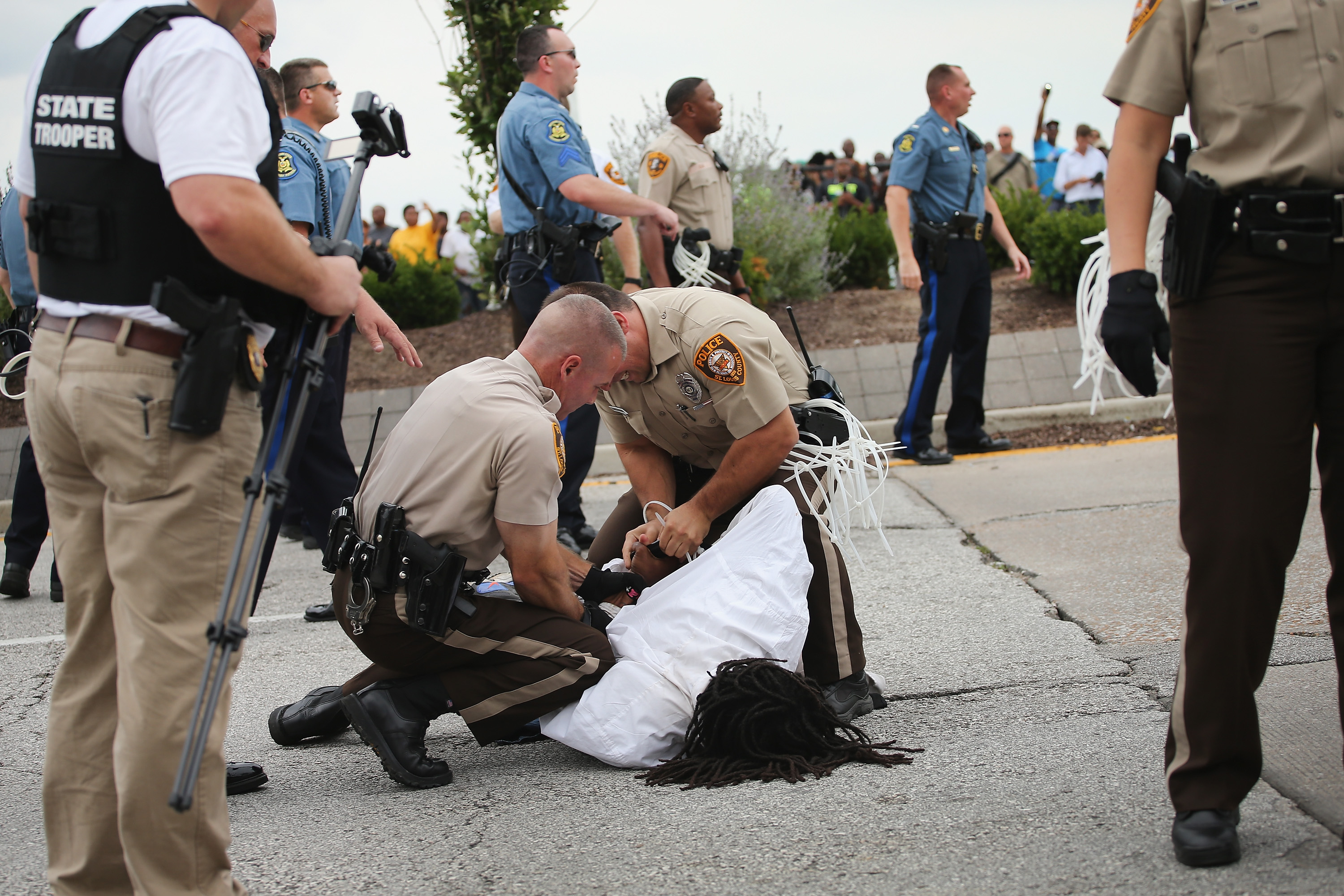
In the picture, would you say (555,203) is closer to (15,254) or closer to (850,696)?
(15,254)

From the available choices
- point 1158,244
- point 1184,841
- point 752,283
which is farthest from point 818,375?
point 752,283

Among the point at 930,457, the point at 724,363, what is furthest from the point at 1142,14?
the point at 930,457

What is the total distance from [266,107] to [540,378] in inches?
45.8

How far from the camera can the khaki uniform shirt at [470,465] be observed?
2.70 metres

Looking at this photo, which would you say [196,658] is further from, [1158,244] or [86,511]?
[1158,244]

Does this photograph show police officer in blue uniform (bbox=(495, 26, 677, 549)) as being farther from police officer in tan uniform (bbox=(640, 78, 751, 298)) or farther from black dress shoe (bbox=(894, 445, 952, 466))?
black dress shoe (bbox=(894, 445, 952, 466))

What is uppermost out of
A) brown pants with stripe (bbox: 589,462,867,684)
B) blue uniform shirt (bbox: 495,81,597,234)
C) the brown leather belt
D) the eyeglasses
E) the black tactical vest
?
the eyeglasses

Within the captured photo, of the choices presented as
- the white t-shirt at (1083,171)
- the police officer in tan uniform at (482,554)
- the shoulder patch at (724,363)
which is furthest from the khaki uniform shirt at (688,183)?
the white t-shirt at (1083,171)

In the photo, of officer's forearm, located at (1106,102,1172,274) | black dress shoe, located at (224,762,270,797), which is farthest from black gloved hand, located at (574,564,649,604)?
officer's forearm, located at (1106,102,1172,274)

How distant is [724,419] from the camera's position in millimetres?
3225

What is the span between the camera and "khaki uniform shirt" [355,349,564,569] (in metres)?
2.70

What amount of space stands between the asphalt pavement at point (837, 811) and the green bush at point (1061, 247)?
611 centimetres

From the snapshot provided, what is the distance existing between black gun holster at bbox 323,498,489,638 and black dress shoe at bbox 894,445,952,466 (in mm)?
4474

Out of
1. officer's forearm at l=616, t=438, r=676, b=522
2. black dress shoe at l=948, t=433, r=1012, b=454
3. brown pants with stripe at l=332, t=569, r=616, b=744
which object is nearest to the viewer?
brown pants with stripe at l=332, t=569, r=616, b=744
